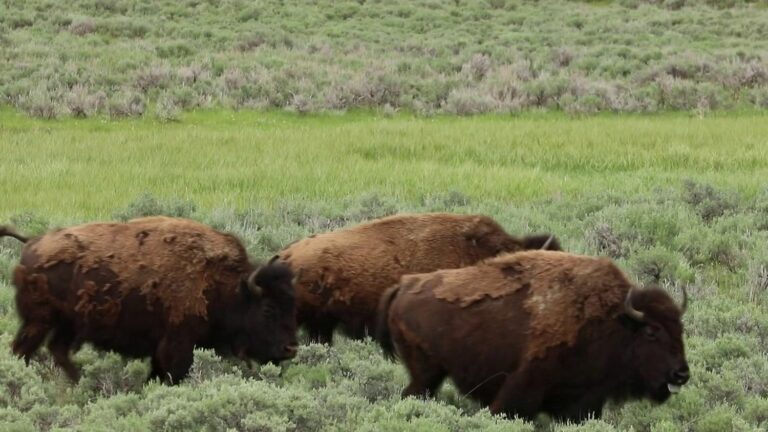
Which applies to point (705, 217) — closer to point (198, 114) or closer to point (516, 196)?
point (516, 196)

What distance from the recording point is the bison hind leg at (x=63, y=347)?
7.21 m

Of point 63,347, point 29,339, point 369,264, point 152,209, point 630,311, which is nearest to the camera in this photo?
point 630,311

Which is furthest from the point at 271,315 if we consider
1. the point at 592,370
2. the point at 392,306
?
the point at 592,370

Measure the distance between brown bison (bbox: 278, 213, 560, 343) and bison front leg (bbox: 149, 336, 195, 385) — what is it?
3.48ft

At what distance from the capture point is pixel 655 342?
20.5 feet

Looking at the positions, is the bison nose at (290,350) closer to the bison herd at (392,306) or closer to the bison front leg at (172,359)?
the bison herd at (392,306)

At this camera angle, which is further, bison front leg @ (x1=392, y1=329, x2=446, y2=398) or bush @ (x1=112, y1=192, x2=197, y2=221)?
bush @ (x1=112, y1=192, x2=197, y2=221)

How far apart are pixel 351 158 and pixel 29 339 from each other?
9215mm

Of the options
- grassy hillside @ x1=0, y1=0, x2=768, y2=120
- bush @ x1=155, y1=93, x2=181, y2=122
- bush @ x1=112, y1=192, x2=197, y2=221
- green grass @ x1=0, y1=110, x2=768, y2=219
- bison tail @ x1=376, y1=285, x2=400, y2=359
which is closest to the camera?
bison tail @ x1=376, y1=285, x2=400, y2=359

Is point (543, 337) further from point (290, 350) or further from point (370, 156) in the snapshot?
point (370, 156)

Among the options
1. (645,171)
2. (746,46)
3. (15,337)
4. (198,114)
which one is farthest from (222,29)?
(15,337)

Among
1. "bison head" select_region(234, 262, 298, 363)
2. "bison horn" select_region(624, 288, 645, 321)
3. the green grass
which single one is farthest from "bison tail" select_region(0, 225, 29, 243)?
the green grass

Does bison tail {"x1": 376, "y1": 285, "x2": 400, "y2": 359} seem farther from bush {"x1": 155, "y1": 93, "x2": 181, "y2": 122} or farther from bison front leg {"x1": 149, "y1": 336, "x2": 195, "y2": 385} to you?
bush {"x1": 155, "y1": 93, "x2": 181, "y2": 122}

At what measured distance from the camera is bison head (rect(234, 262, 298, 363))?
23.2 ft
